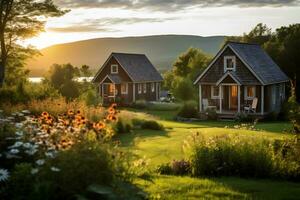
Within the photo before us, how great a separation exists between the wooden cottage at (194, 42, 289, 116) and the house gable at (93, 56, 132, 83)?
1414 centimetres

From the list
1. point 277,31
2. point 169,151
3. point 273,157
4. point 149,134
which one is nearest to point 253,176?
point 273,157

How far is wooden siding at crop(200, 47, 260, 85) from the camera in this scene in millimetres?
39844

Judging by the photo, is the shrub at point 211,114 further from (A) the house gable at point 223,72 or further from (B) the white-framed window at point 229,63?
(B) the white-framed window at point 229,63

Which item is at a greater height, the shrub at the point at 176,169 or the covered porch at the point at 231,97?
the covered porch at the point at 231,97

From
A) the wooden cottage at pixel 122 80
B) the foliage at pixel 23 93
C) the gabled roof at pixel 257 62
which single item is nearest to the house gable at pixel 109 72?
the wooden cottage at pixel 122 80

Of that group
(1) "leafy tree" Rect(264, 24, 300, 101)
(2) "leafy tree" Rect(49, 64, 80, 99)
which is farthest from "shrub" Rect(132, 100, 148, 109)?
(1) "leafy tree" Rect(264, 24, 300, 101)

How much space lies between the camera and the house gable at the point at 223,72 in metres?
39.9

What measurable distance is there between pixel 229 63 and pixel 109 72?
1850 cm

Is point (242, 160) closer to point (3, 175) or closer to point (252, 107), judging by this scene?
point (3, 175)

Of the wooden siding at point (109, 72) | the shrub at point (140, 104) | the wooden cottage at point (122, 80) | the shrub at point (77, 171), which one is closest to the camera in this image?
the shrub at point (77, 171)

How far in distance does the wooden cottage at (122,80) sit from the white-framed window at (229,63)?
1554 centimetres

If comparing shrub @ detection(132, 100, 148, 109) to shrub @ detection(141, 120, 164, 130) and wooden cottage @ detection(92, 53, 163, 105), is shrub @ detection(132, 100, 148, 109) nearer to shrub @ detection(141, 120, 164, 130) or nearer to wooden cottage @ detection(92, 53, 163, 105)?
wooden cottage @ detection(92, 53, 163, 105)

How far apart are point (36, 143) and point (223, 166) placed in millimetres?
6201

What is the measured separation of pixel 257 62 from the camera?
41.6m
